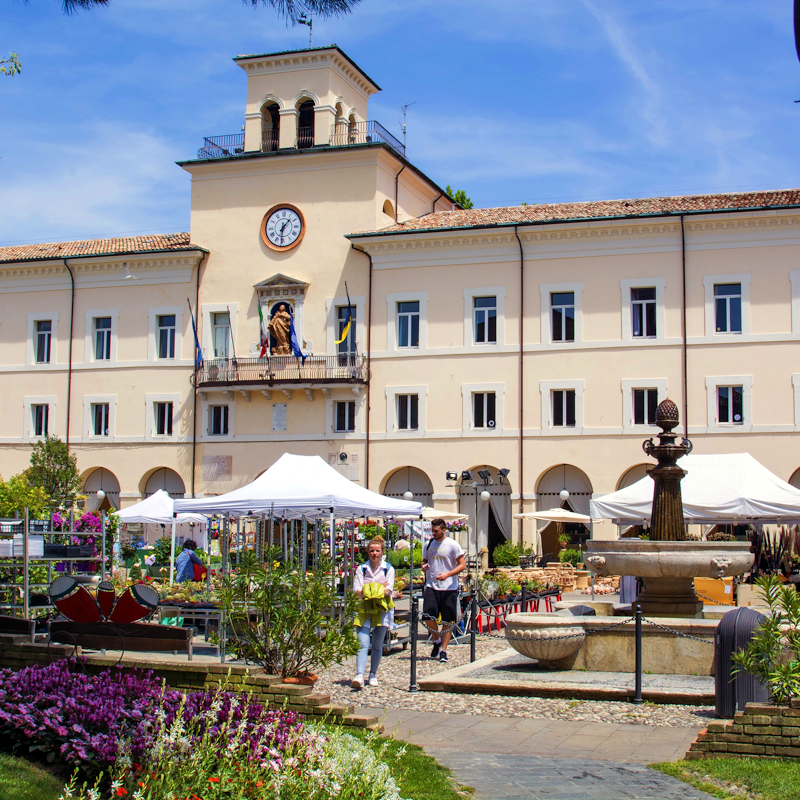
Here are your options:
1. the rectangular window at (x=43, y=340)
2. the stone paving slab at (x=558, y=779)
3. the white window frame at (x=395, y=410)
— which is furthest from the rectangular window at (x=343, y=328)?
the stone paving slab at (x=558, y=779)

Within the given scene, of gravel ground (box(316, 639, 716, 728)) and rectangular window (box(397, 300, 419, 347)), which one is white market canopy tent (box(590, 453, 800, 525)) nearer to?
gravel ground (box(316, 639, 716, 728))

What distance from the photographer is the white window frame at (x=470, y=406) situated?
34.9m

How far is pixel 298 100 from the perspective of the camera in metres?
38.8

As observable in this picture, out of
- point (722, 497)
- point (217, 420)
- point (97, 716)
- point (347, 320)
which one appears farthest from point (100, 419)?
point (97, 716)

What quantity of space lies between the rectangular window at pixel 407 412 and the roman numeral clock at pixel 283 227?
6.96m

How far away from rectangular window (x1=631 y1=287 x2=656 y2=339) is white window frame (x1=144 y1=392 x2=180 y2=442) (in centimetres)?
1638

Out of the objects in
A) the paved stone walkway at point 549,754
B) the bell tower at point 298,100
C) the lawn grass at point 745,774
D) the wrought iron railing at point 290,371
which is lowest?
the paved stone walkway at point 549,754

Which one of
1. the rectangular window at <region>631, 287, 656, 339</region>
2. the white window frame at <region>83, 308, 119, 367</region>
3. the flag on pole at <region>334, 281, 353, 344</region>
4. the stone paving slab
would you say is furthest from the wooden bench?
the white window frame at <region>83, 308, 119, 367</region>

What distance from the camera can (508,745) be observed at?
8.61m

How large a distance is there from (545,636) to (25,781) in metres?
7.32

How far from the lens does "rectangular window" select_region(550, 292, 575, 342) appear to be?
34656 millimetres

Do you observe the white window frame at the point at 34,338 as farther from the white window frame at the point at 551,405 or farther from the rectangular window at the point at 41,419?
the white window frame at the point at 551,405

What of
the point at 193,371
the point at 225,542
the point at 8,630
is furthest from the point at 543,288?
the point at 8,630

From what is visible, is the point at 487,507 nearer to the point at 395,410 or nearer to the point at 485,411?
the point at 485,411
